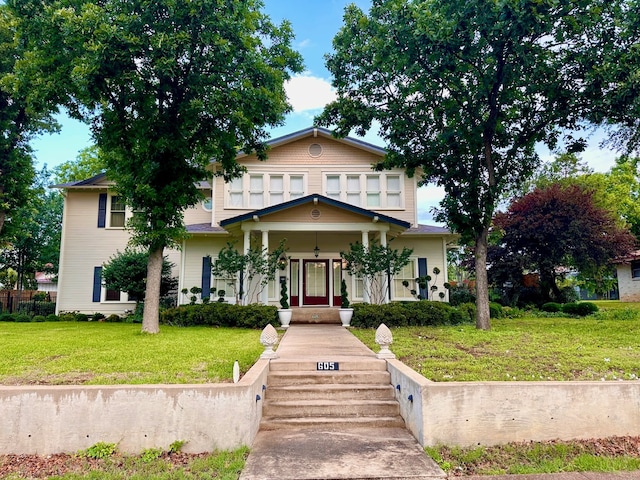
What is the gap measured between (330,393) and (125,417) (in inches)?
104

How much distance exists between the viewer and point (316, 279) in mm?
16797

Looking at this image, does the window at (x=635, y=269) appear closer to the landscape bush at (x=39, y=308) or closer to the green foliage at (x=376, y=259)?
the green foliage at (x=376, y=259)

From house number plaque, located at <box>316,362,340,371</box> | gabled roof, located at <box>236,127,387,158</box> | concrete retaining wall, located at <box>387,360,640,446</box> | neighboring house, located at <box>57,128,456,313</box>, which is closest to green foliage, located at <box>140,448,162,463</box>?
house number plaque, located at <box>316,362,340,371</box>

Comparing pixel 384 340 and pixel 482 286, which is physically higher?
pixel 482 286

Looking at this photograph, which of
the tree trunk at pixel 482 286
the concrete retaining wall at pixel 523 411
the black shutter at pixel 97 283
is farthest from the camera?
the black shutter at pixel 97 283

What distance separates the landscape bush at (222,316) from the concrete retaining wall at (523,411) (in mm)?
8559

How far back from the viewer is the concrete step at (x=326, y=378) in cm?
614

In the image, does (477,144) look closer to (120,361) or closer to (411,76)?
(411,76)

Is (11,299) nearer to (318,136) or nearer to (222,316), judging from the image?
(222,316)

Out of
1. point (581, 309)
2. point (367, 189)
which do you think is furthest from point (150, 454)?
point (581, 309)

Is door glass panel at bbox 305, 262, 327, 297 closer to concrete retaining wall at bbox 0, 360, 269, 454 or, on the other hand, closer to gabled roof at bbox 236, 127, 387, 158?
gabled roof at bbox 236, 127, 387, 158

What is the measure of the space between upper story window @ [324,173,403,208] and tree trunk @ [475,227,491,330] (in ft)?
19.4

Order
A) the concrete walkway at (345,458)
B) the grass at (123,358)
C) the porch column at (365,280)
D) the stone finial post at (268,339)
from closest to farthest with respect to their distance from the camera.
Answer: the concrete walkway at (345,458) → the grass at (123,358) → the stone finial post at (268,339) → the porch column at (365,280)

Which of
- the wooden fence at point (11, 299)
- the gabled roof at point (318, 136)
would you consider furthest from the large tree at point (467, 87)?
the wooden fence at point (11, 299)
